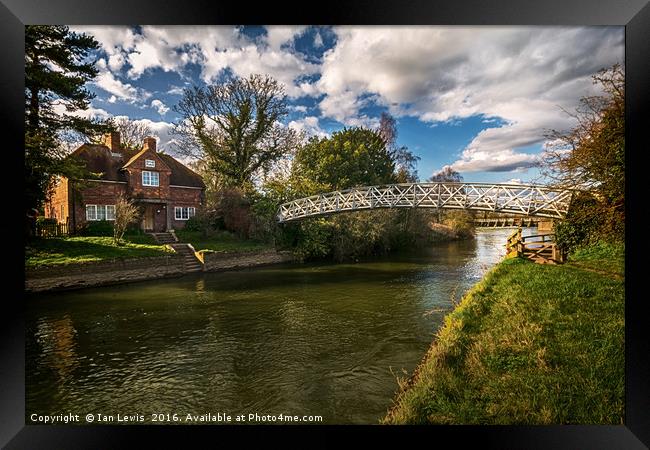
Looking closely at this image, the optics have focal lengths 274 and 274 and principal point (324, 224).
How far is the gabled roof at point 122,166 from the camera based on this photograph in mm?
9781

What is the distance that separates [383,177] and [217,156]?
25.1 feet

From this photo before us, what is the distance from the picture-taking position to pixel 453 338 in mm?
3146

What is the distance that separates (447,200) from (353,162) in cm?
603

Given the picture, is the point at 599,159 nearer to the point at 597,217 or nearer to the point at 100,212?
the point at 597,217

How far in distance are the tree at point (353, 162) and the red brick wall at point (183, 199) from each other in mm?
5329

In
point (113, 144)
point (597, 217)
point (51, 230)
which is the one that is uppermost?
point (113, 144)

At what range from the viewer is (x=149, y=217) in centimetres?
1149

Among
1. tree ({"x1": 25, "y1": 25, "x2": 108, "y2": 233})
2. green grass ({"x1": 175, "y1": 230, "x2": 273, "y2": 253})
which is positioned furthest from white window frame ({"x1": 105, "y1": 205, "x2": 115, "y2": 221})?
tree ({"x1": 25, "y1": 25, "x2": 108, "y2": 233})

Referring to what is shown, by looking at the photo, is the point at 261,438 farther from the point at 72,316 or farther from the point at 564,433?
the point at 72,316

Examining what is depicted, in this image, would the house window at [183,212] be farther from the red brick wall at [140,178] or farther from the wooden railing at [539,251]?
the wooden railing at [539,251]

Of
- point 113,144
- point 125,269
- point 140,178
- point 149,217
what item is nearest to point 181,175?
point 140,178

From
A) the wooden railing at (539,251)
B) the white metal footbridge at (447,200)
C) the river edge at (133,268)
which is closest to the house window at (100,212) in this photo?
the river edge at (133,268)

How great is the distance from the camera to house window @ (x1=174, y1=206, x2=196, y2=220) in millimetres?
12125

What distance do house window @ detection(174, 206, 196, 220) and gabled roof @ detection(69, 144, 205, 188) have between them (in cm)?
113
